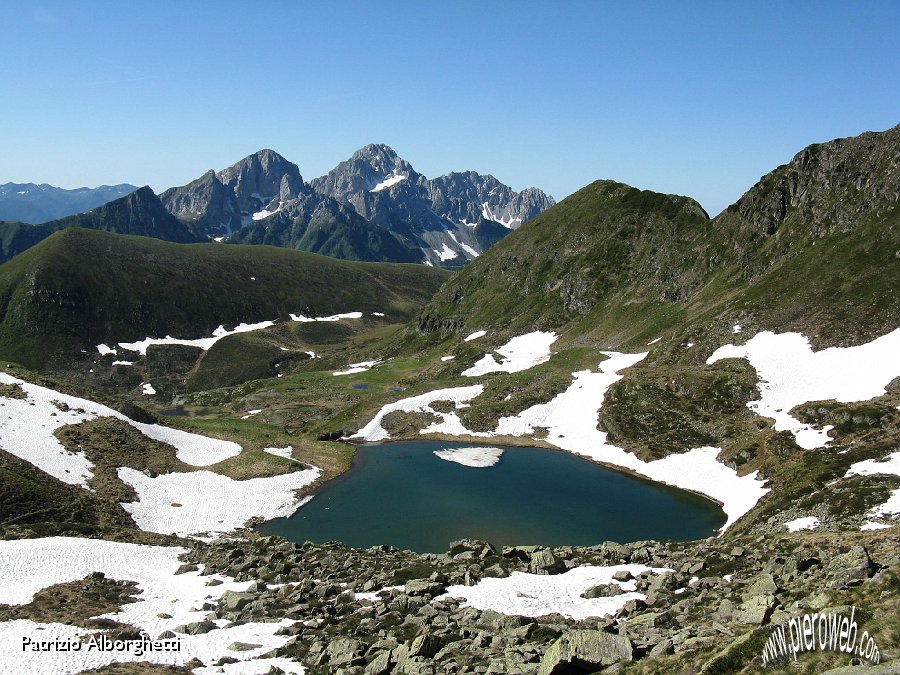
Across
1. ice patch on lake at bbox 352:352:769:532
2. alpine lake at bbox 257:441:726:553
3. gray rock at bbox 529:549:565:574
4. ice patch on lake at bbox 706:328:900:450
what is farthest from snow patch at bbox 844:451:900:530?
gray rock at bbox 529:549:565:574

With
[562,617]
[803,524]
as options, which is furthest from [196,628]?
[803,524]

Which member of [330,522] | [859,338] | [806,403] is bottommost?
[330,522]

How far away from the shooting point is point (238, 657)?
27.5 metres

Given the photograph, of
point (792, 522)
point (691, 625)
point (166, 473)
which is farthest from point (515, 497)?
point (691, 625)

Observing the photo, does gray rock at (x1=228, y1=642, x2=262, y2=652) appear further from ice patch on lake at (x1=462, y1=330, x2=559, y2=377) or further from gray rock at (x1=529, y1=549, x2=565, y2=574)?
ice patch on lake at (x1=462, y1=330, x2=559, y2=377)

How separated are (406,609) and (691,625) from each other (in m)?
15.0

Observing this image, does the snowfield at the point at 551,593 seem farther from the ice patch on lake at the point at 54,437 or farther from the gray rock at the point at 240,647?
the ice patch on lake at the point at 54,437

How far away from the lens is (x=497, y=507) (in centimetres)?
6569

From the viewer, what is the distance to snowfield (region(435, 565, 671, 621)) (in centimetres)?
3091

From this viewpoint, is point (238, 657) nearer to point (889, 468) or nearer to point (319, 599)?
point (319, 599)

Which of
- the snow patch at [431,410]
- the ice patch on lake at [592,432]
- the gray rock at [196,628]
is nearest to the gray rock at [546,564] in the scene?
the gray rock at [196,628]

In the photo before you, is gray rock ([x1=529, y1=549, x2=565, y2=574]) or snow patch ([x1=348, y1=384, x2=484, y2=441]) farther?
snow patch ([x1=348, y1=384, x2=484, y2=441])

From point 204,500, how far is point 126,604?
3228 cm

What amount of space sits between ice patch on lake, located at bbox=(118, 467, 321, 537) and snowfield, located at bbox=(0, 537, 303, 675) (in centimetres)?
1303
